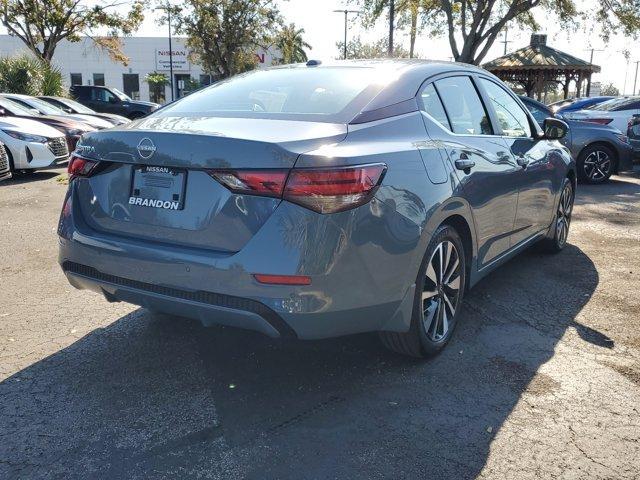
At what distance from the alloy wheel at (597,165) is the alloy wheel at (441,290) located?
27.9 feet

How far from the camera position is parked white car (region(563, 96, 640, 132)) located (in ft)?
44.2

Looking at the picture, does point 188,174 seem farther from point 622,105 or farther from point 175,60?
point 175,60

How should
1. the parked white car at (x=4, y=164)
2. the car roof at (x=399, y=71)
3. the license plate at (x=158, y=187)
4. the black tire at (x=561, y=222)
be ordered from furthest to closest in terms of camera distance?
the parked white car at (x=4, y=164) < the black tire at (x=561, y=222) < the car roof at (x=399, y=71) < the license plate at (x=158, y=187)

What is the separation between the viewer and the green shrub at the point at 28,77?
862 inches

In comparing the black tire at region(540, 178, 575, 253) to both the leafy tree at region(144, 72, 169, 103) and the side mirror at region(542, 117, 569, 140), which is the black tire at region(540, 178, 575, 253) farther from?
the leafy tree at region(144, 72, 169, 103)

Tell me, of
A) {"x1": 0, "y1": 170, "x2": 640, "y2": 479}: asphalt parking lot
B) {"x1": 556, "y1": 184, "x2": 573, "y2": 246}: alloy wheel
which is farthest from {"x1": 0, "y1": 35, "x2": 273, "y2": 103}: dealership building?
{"x1": 0, "y1": 170, "x2": 640, "y2": 479}: asphalt parking lot

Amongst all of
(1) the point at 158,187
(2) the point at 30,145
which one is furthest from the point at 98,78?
(1) the point at 158,187

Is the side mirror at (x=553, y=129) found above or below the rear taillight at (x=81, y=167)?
above

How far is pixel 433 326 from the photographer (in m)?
3.48

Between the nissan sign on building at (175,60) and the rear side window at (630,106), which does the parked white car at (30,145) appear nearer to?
the rear side window at (630,106)

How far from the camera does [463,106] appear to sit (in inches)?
155

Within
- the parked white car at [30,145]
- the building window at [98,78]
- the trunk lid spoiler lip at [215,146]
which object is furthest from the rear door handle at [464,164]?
the building window at [98,78]

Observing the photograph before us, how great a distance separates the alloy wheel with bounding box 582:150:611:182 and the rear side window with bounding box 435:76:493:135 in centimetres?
776

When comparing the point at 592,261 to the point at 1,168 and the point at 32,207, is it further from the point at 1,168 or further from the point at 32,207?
the point at 1,168
